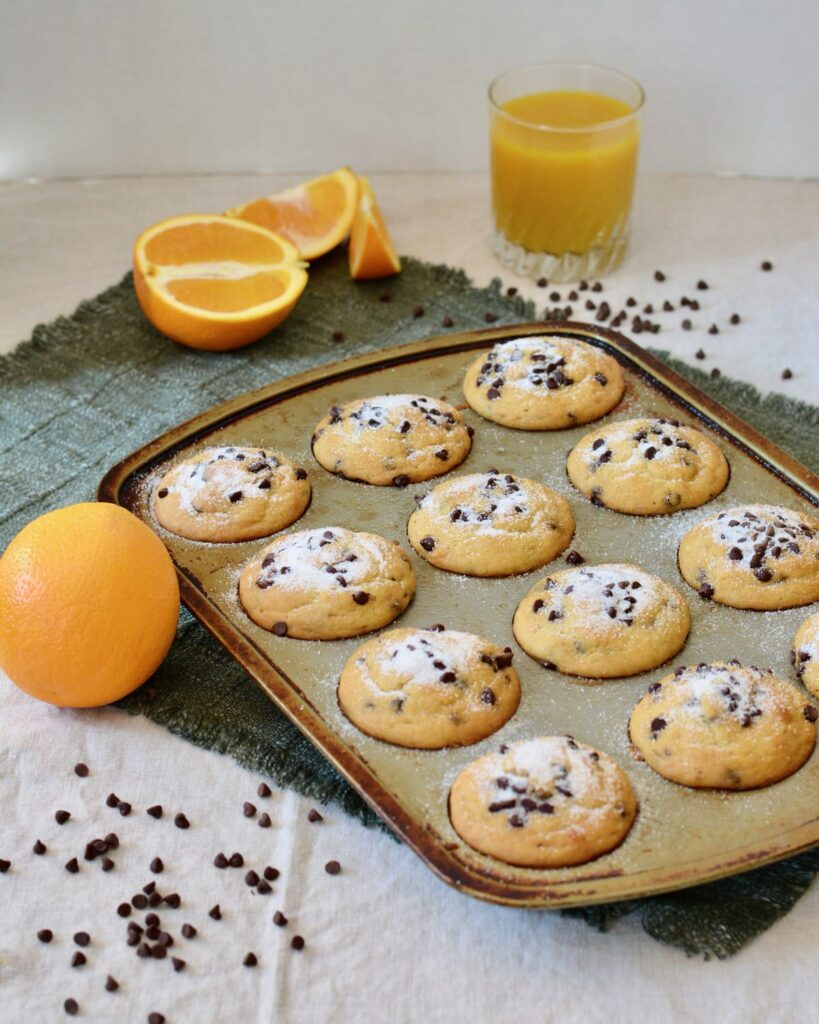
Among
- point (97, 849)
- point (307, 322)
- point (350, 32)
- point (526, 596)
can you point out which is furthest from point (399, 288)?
point (97, 849)

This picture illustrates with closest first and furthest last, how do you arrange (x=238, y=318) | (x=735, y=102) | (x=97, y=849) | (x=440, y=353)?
(x=97, y=849), (x=440, y=353), (x=238, y=318), (x=735, y=102)

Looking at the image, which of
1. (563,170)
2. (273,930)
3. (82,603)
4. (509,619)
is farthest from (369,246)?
(273,930)

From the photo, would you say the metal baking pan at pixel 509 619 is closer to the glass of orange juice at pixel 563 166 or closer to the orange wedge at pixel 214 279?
the orange wedge at pixel 214 279

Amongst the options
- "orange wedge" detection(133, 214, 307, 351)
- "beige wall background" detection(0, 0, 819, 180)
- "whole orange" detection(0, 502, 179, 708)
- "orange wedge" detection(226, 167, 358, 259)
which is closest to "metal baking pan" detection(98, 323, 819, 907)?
"whole orange" detection(0, 502, 179, 708)

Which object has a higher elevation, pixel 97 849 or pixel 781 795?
pixel 781 795

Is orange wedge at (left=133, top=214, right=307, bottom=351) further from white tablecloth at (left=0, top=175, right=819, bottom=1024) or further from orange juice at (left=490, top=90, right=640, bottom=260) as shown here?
white tablecloth at (left=0, top=175, right=819, bottom=1024)

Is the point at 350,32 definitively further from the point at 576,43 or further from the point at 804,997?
the point at 804,997

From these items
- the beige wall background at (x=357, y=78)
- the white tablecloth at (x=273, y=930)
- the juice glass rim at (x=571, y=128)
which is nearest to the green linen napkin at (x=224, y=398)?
the white tablecloth at (x=273, y=930)

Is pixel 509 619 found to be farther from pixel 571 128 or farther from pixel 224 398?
pixel 571 128
